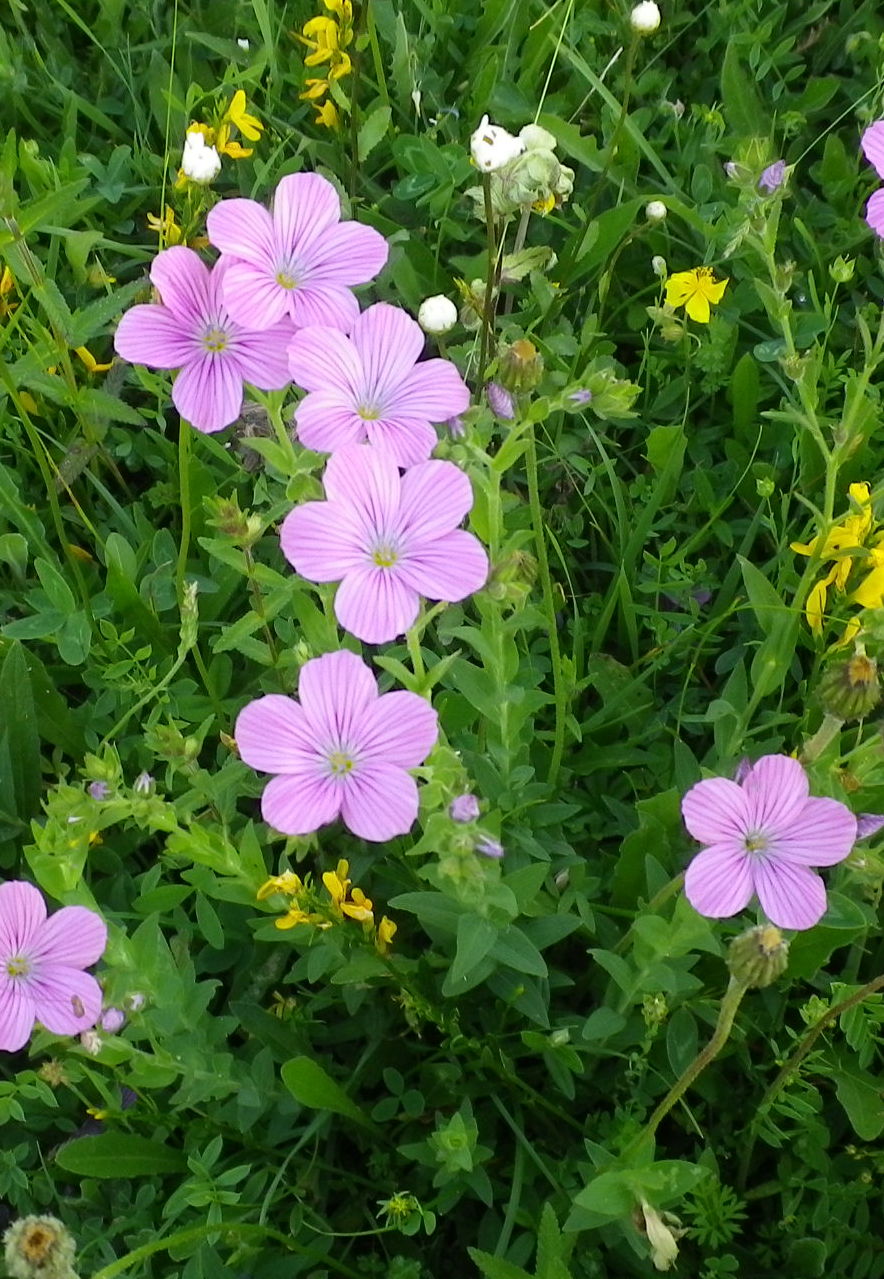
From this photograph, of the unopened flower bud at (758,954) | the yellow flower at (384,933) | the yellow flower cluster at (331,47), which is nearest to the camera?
the unopened flower bud at (758,954)

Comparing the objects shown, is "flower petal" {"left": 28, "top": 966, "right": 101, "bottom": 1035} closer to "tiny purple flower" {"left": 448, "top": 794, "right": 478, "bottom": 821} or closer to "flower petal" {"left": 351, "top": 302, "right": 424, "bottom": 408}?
"tiny purple flower" {"left": 448, "top": 794, "right": 478, "bottom": 821}

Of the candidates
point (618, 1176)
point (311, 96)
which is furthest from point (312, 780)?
point (311, 96)

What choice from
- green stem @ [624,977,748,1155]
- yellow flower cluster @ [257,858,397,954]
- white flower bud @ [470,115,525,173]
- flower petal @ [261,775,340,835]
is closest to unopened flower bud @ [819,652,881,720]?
green stem @ [624,977,748,1155]

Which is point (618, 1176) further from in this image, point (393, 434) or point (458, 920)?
point (393, 434)

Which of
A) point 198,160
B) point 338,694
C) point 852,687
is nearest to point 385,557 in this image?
point 338,694

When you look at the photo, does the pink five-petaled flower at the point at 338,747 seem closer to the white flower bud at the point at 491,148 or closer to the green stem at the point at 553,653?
the green stem at the point at 553,653

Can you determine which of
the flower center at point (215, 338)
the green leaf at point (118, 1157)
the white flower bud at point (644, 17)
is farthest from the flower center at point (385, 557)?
the white flower bud at point (644, 17)
